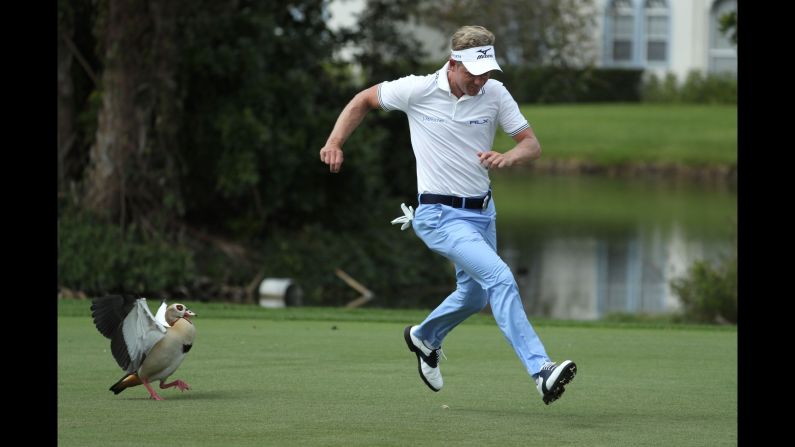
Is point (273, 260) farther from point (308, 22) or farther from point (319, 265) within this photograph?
point (308, 22)

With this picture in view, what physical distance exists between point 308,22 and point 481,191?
16.5m

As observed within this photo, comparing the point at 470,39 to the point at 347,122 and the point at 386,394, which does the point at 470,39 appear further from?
the point at 386,394

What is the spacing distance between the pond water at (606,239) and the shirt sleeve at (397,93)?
12.4 m

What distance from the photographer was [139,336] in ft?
24.7

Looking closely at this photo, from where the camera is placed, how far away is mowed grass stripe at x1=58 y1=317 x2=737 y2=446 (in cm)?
689

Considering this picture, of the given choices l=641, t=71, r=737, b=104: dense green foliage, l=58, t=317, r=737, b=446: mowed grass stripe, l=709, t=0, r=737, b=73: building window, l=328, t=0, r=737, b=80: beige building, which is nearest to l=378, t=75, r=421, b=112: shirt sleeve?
l=58, t=317, r=737, b=446: mowed grass stripe

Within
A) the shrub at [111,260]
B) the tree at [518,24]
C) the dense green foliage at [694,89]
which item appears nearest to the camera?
the shrub at [111,260]

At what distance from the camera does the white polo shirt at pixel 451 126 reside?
819 cm

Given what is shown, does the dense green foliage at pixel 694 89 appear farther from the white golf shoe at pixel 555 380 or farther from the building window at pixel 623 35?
the white golf shoe at pixel 555 380

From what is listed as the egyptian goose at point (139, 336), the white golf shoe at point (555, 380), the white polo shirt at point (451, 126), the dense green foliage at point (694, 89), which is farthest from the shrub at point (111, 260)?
the dense green foliage at point (694, 89)

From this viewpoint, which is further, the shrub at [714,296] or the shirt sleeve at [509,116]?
the shrub at [714,296]

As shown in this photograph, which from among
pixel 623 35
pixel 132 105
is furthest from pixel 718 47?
pixel 132 105
